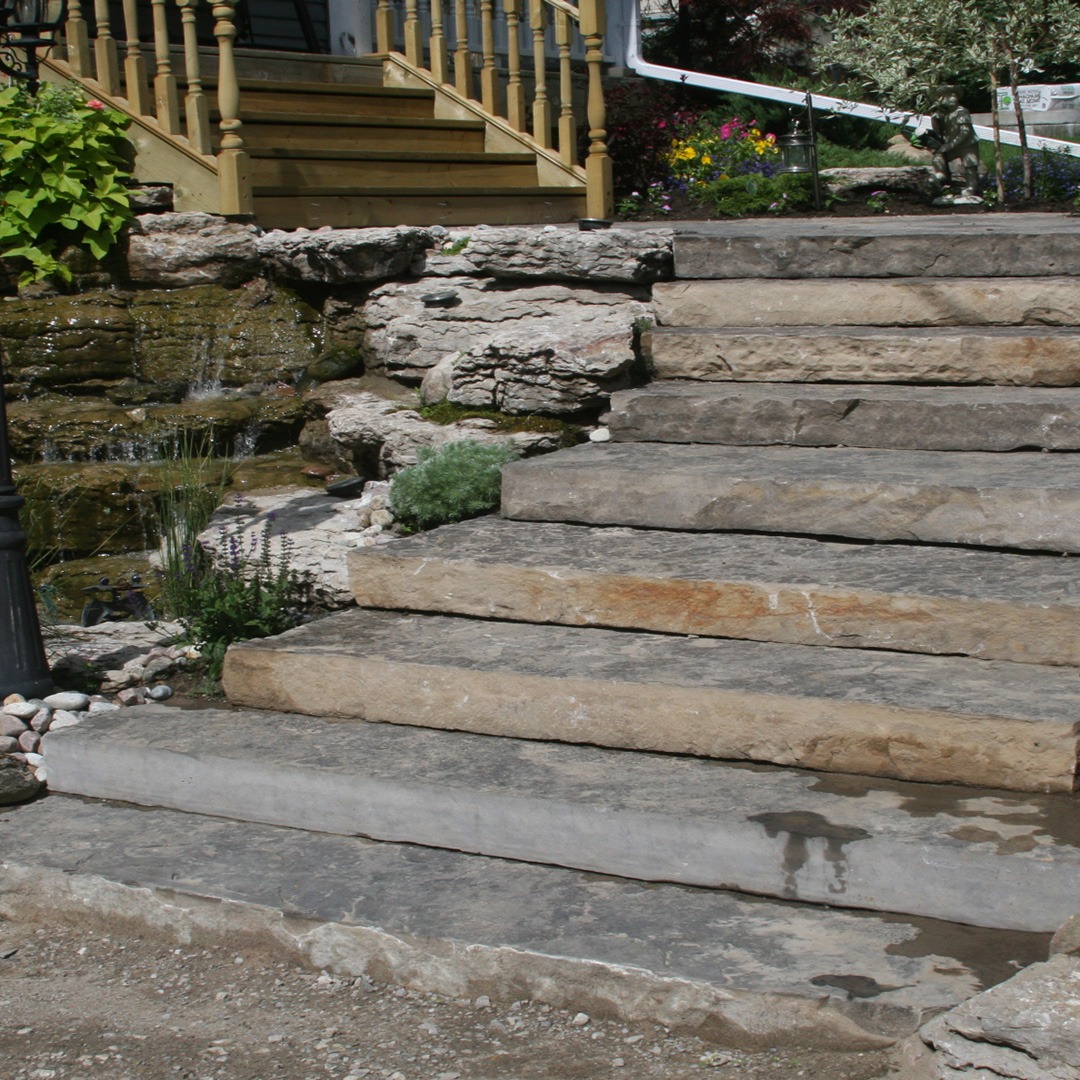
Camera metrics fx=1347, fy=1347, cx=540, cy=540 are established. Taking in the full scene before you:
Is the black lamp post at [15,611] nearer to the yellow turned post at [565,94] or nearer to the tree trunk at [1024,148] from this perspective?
the yellow turned post at [565,94]

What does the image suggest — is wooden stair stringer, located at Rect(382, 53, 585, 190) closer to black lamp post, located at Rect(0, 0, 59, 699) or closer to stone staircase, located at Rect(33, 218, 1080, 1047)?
stone staircase, located at Rect(33, 218, 1080, 1047)

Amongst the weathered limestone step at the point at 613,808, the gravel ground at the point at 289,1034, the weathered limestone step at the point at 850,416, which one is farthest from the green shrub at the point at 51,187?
the gravel ground at the point at 289,1034

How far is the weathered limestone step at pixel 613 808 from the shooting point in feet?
8.44

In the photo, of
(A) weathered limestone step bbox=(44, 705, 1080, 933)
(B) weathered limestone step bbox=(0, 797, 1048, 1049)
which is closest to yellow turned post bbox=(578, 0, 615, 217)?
(A) weathered limestone step bbox=(44, 705, 1080, 933)

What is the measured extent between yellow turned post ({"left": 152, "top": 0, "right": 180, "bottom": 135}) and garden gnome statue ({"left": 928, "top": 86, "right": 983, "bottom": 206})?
457 centimetres

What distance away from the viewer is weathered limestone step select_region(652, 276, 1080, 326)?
493 cm

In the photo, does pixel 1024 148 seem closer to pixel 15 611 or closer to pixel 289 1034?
pixel 15 611

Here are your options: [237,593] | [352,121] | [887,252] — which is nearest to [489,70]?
[352,121]

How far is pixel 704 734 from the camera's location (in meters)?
3.10

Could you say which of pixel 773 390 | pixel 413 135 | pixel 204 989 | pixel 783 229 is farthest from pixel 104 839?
pixel 413 135

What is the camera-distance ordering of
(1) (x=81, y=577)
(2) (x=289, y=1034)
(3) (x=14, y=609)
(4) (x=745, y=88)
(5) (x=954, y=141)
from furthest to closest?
(4) (x=745, y=88) → (5) (x=954, y=141) → (1) (x=81, y=577) → (3) (x=14, y=609) → (2) (x=289, y=1034)

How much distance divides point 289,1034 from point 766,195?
6.71 metres

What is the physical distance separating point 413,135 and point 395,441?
11.9 ft

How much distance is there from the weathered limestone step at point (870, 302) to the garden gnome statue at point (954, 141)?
11.4ft
